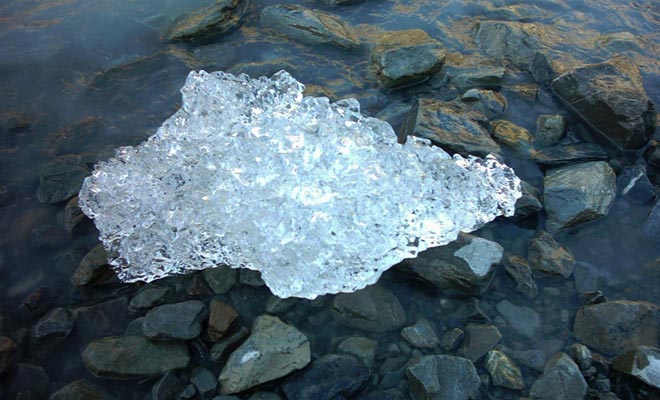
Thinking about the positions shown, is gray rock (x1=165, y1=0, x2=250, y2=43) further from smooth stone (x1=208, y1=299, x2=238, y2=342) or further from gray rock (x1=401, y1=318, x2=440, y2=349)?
gray rock (x1=401, y1=318, x2=440, y2=349)

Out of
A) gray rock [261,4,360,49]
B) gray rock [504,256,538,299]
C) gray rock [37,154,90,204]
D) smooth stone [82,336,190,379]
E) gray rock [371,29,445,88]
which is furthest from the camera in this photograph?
gray rock [261,4,360,49]

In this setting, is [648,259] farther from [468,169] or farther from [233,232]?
[233,232]

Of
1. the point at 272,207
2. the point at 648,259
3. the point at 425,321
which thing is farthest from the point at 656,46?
the point at 272,207

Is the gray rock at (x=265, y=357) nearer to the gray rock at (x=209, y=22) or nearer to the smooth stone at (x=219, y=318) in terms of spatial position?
the smooth stone at (x=219, y=318)

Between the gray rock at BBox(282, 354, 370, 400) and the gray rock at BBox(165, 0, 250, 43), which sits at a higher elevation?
the gray rock at BBox(165, 0, 250, 43)

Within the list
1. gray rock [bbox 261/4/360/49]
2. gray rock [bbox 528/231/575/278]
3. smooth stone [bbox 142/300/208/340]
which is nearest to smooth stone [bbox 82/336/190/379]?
smooth stone [bbox 142/300/208/340]

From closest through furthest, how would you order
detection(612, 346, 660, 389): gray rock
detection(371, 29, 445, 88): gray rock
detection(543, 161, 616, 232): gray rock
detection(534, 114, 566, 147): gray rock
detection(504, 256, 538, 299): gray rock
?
detection(612, 346, 660, 389): gray rock → detection(504, 256, 538, 299): gray rock → detection(543, 161, 616, 232): gray rock → detection(534, 114, 566, 147): gray rock → detection(371, 29, 445, 88): gray rock

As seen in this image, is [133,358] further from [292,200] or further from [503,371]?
[503,371]
